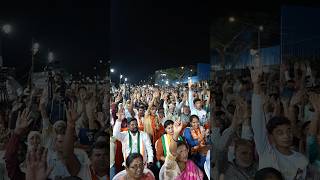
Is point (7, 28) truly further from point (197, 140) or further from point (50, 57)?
point (197, 140)

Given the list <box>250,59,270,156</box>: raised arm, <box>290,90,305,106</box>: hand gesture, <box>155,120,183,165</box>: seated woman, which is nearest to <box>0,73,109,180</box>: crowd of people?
<box>155,120,183,165</box>: seated woman

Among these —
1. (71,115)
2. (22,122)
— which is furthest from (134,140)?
(22,122)

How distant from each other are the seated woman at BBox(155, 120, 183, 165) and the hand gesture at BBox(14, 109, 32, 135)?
121cm

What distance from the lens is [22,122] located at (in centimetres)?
364

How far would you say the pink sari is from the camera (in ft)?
14.2

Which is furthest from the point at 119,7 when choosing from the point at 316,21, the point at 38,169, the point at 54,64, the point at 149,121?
the point at 316,21

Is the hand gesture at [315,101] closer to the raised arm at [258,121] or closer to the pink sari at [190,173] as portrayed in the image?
the raised arm at [258,121]

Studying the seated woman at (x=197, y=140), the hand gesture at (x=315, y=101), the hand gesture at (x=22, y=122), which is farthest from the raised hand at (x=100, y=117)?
the hand gesture at (x=315, y=101)

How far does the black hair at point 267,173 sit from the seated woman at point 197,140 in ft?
1.73

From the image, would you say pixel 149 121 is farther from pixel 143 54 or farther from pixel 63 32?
pixel 63 32

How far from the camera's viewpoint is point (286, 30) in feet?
14.6

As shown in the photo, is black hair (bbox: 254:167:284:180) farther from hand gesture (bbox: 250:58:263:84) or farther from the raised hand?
the raised hand

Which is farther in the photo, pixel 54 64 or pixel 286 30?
pixel 286 30

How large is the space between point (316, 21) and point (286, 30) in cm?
34
